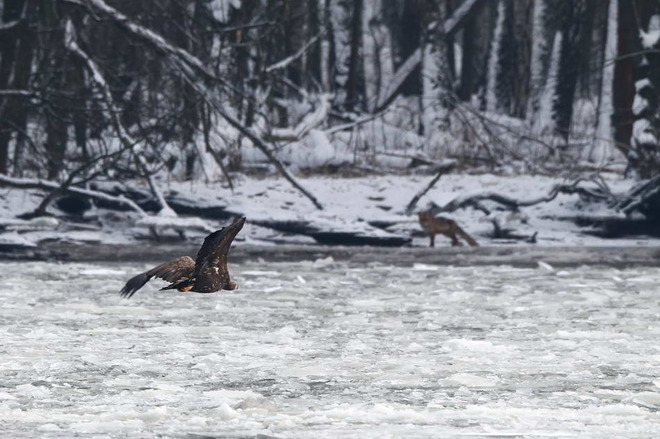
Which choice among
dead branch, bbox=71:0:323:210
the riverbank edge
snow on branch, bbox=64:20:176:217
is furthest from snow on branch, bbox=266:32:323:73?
the riverbank edge

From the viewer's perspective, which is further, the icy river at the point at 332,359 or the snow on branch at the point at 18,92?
the snow on branch at the point at 18,92

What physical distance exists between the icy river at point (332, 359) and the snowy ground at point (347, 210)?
2837 mm

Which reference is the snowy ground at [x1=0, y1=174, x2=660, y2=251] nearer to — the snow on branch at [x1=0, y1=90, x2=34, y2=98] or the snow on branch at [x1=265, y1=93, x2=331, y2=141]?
the snow on branch at [x1=0, y1=90, x2=34, y2=98]

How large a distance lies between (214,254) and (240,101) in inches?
351

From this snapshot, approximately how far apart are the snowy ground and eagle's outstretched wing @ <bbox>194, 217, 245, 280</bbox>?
667cm

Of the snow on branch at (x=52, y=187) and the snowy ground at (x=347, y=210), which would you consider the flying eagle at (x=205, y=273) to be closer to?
the snowy ground at (x=347, y=210)

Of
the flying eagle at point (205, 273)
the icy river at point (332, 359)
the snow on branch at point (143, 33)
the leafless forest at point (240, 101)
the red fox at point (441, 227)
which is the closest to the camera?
the icy river at point (332, 359)

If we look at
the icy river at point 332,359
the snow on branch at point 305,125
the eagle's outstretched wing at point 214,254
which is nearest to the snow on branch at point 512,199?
the snow on branch at point 305,125

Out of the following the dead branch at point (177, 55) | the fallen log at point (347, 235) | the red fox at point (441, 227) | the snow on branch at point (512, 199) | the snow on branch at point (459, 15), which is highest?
the snow on branch at point (459, 15)

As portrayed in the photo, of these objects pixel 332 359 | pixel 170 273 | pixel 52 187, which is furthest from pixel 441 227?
pixel 170 273

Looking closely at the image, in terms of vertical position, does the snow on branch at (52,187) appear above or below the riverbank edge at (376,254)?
above

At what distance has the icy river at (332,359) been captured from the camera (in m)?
4.85

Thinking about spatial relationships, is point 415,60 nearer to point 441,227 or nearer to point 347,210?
point 347,210

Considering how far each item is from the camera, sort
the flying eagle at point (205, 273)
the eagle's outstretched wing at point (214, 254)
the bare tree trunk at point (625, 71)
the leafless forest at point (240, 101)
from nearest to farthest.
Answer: the eagle's outstretched wing at point (214, 254) < the flying eagle at point (205, 273) < the leafless forest at point (240, 101) < the bare tree trunk at point (625, 71)
